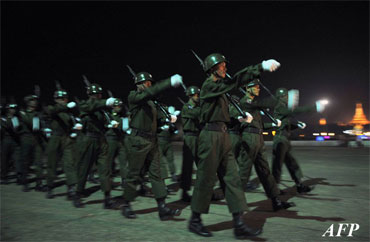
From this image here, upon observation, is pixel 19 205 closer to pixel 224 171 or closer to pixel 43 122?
pixel 43 122

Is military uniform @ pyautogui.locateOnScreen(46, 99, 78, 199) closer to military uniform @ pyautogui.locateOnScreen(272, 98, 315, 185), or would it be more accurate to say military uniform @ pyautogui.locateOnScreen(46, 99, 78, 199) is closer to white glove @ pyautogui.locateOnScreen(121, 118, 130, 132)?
white glove @ pyautogui.locateOnScreen(121, 118, 130, 132)

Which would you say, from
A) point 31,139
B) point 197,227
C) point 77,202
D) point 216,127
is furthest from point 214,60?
point 31,139

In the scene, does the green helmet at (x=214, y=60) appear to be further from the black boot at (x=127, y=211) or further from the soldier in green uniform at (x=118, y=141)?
the soldier in green uniform at (x=118, y=141)

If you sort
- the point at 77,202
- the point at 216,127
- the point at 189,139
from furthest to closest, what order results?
the point at 189,139 < the point at 77,202 < the point at 216,127

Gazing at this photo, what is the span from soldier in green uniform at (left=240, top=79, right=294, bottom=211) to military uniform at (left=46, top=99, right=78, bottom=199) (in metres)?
3.65

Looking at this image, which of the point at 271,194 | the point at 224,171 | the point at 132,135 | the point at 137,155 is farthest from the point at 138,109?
the point at 271,194

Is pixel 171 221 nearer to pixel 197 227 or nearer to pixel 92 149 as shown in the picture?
pixel 197 227

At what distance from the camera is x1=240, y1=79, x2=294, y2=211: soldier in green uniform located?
5.10 m

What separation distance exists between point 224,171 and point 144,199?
2.71 m

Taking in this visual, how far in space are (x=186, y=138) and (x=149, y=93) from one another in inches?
85.8

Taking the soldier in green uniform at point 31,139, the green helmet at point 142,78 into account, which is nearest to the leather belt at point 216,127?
the green helmet at point 142,78

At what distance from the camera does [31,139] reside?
822 centimetres

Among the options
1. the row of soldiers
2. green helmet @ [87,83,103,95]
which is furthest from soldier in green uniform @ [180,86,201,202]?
green helmet @ [87,83,103,95]

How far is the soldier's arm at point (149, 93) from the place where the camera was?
421 centimetres
